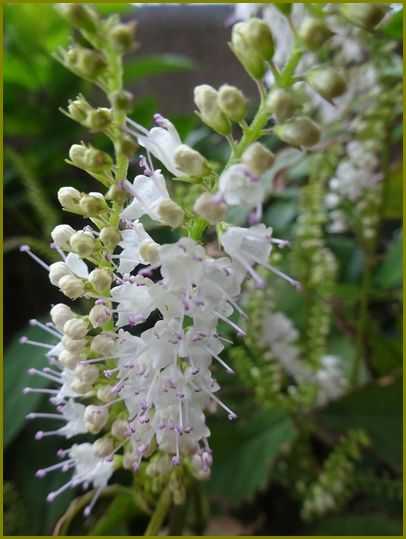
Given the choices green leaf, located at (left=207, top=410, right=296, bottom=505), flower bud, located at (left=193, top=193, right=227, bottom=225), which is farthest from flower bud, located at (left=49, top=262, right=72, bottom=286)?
green leaf, located at (left=207, top=410, right=296, bottom=505)

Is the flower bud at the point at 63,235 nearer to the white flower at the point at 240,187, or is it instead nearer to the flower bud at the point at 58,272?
the flower bud at the point at 58,272

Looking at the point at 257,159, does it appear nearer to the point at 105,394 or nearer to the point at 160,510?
the point at 105,394

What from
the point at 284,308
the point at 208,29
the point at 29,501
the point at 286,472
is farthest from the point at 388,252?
the point at 208,29

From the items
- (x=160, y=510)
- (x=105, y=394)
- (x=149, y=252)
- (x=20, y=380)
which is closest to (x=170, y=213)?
(x=149, y=252)

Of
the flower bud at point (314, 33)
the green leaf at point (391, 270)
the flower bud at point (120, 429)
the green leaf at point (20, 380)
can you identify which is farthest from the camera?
the green leaf at point (391, 270)

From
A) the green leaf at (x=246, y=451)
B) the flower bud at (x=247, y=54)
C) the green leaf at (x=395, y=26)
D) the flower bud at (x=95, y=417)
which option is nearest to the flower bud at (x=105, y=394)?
the flower bud at (x=95, y=417)

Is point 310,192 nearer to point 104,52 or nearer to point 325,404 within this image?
point 325,404

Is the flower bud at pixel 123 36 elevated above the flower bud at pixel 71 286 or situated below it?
above
